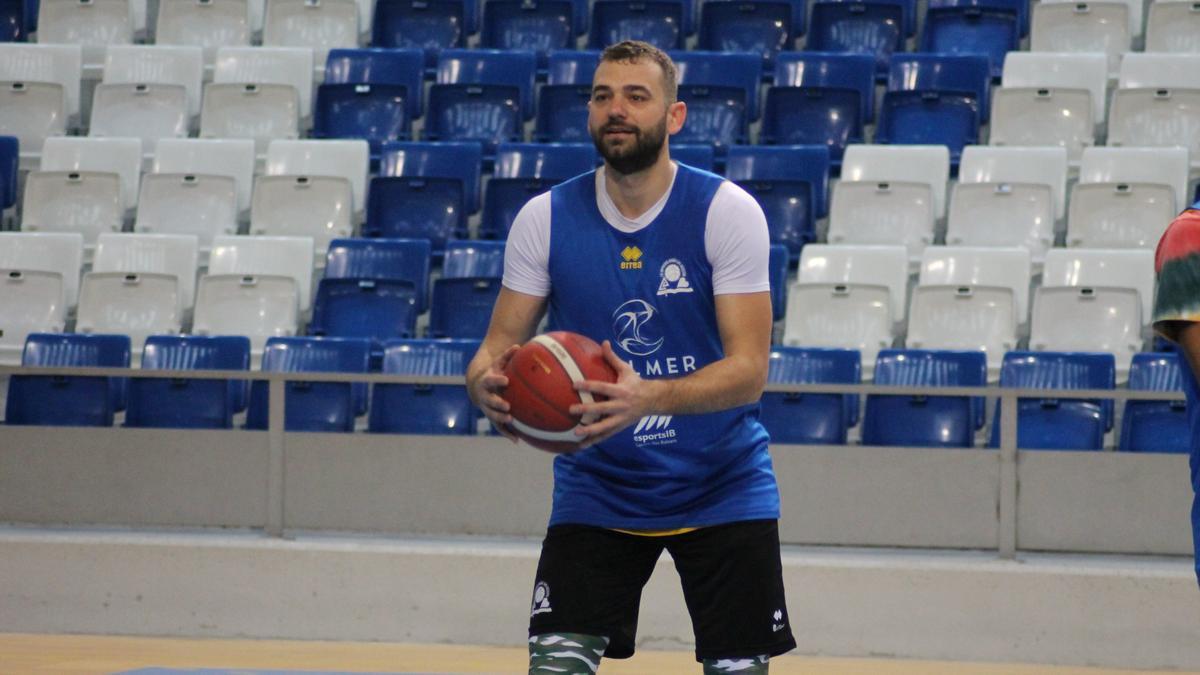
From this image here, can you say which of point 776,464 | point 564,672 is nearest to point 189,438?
point 776,464

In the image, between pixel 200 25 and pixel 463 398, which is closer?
pixel 463 398

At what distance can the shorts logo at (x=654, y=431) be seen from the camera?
112 inches

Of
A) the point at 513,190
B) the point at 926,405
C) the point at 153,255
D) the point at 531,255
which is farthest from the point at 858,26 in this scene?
the point at 531,255

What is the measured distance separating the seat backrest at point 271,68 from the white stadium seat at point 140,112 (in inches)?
12.9

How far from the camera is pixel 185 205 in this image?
8359mm

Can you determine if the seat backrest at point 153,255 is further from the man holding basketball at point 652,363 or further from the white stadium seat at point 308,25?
the man holding basketball at point 652,363

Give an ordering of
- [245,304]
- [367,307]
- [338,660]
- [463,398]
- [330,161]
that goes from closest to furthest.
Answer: [338,660] → [463,398] → [367,307] → [245,304] → [330,161]

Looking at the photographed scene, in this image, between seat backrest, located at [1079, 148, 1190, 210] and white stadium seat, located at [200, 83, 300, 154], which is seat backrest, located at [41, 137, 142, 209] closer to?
white stadium seat, located at [200, 83, 300, 154]

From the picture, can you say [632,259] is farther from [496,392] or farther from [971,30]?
[971,30]

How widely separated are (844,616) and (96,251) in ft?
14.4

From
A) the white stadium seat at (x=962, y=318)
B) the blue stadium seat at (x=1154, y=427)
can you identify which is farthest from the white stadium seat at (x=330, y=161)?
the blue stadium seat at (x=1154, y=427)

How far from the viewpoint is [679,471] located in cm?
285

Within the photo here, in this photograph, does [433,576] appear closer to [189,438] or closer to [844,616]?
[189,438]

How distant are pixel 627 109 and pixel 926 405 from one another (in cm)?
Answer: 385
